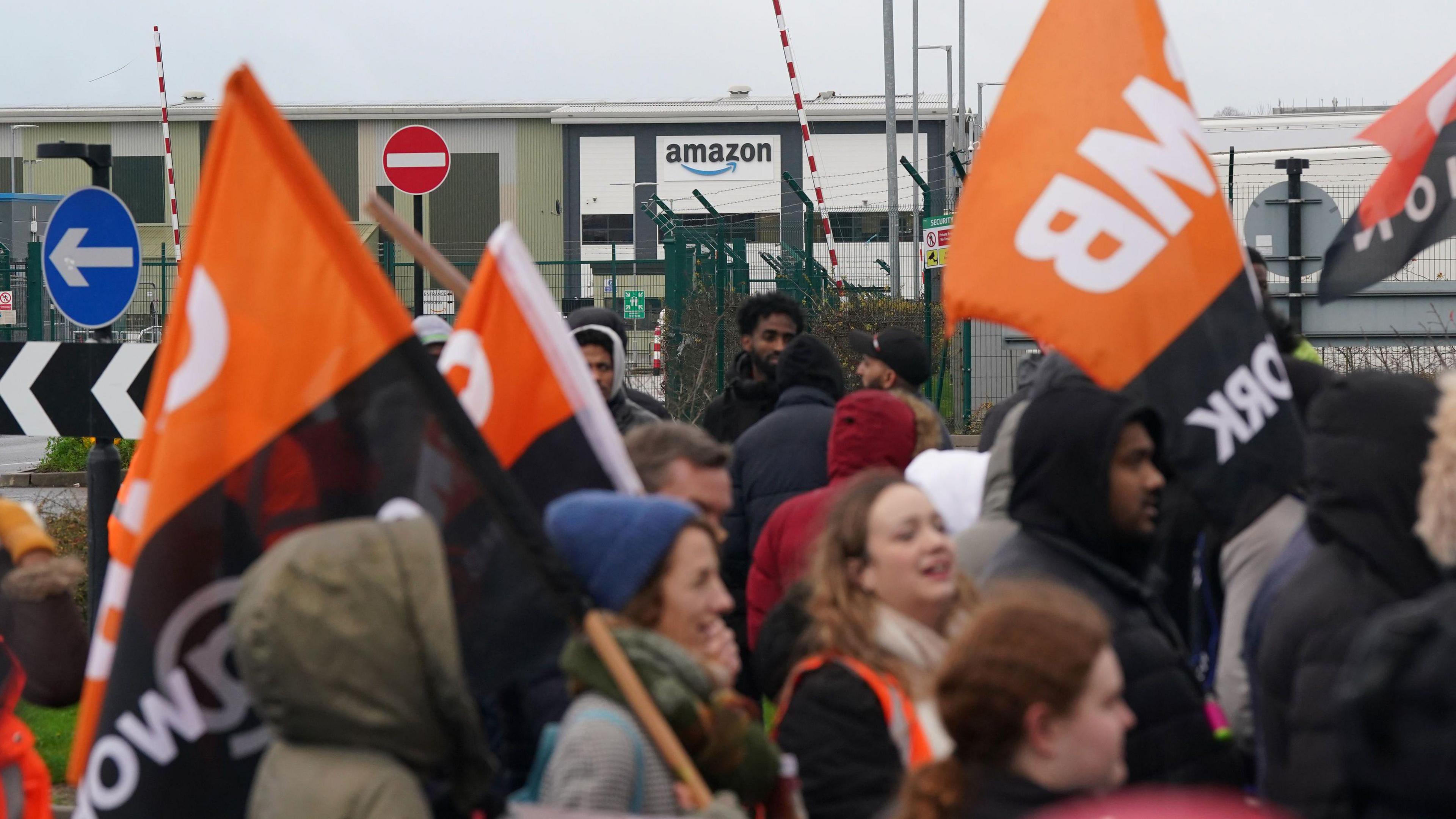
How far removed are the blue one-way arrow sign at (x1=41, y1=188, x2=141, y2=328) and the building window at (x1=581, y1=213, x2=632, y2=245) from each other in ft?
136

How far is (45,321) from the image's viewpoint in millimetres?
17672

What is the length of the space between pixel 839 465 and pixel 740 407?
2084 mm

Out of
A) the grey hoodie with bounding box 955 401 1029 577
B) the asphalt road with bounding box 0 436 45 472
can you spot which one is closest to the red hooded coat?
the grey hoodie with bounding box 955 401 1029 577

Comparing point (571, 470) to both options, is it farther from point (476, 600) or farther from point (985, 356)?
point (985, 356)

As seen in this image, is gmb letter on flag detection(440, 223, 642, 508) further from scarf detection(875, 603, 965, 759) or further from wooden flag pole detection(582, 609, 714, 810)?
wooden flag pole detection(582, 609, 714, 810)

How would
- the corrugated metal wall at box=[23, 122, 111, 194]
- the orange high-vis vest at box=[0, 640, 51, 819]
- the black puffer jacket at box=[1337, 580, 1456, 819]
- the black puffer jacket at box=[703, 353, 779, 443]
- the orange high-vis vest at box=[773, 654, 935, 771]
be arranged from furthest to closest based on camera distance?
the corrugated metal wall at box=[23, 122, 111, 194] → the black puffer jacket at box=[703, 353, 779, 443] → the orange high-vis vest at box=[0, 640, 51, 819] → the orange high-vis vest at box=[773, 654, 935, 771] → the black puffer jacket at box=[1337, 580, 1456, 819]

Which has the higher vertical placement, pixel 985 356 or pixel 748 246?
pixel 748 246

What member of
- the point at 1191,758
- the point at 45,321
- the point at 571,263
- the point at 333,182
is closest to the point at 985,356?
the point at 571,263

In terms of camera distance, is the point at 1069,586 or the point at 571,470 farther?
the point at 571,470

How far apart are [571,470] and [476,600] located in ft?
2.15

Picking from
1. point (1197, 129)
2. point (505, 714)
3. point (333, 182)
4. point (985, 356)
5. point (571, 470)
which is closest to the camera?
point (505, 714)

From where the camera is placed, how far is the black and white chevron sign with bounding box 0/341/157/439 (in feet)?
20.7

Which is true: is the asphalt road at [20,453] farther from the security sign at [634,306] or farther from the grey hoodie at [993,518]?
the grey hoodie at [993,518]

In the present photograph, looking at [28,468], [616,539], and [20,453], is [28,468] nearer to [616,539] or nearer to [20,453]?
[20,453]
